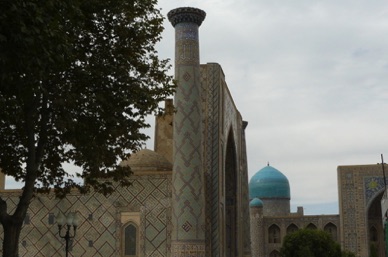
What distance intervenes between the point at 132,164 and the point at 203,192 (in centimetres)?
594

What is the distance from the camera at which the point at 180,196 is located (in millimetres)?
14367

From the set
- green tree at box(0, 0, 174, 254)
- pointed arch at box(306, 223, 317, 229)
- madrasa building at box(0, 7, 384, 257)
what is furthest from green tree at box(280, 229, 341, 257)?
green tree at box(0, 0, 174, 254)

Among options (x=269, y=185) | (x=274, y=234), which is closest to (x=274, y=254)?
(x=274, y=234)

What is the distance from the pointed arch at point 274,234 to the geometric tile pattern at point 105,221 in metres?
21.8

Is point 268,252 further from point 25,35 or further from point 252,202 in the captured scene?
point 25,35

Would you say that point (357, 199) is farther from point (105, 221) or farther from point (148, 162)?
point (105, 221)

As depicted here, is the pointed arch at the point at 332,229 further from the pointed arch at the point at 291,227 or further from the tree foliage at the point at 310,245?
the tree foliage at the point at 310,245

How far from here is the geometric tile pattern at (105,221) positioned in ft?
54.0

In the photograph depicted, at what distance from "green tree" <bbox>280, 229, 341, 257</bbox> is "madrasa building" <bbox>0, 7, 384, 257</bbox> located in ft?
29.8

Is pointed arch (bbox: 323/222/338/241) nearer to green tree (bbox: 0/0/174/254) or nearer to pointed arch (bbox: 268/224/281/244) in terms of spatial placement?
pointed arch (bbox: 268/224/281/244)

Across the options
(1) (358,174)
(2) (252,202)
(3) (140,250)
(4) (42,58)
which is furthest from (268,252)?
(4) (42,58)

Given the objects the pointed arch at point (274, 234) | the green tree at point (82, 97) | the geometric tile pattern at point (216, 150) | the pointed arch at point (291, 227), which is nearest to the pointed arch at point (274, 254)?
the pointed arch at point (274, 234)

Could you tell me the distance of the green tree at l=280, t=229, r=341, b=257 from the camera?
30.2 metres

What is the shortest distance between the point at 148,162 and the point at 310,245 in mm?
14175
